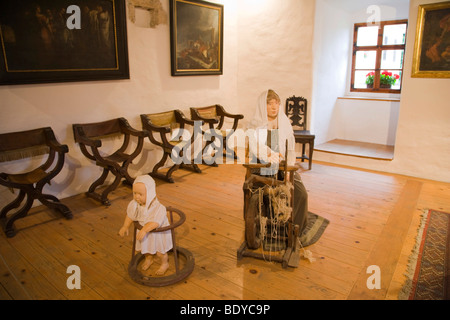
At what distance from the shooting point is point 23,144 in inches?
154

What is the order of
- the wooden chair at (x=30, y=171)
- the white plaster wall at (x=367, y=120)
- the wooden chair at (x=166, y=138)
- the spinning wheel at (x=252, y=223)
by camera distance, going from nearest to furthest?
the spinning wheel at (x=252, y=223) → the wooden chair at (x=30, y=171) → the wooden chair at (x=166, y=138) → the white plaster wall at (x=367, y=120)

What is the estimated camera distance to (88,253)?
3170 millimetres

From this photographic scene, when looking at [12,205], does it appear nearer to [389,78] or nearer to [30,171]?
[30,171]

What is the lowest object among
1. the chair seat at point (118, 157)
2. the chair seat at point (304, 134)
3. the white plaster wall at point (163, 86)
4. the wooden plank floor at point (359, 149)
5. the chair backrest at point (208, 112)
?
the wooden plank floor at point (359, 149)

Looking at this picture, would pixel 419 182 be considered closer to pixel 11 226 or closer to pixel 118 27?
pixel 118 27

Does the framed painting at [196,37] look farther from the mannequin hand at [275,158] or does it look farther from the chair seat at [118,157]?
the mannequin hand at [275,158]

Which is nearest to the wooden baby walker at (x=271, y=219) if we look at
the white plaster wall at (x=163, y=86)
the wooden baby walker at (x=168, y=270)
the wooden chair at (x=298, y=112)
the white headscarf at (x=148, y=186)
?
the wooden baby walker at (x=168, y=270)

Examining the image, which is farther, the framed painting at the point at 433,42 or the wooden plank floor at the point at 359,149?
the wooden plank floor at the point at 359,149

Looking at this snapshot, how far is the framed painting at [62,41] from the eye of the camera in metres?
3.74

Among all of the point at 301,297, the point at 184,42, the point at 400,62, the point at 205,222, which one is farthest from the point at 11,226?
the point at 400,62

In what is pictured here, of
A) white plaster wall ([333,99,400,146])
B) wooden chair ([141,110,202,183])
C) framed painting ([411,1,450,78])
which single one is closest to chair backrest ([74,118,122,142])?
wooden chair ([141,110,202,183])

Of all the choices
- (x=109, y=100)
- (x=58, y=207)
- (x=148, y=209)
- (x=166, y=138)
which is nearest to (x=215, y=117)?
(x=166, y=138)

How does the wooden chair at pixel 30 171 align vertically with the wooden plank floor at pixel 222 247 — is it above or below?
above

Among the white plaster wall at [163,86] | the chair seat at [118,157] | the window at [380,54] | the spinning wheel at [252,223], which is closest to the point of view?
the spinning wheel at [252,223]
